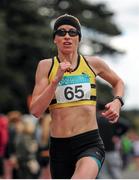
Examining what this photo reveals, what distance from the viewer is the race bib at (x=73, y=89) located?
691cm

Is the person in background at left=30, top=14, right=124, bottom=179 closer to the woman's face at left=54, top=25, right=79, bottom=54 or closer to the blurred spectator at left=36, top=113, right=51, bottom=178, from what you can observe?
the woman's face at left=54, top=25, right=79, bottom=54

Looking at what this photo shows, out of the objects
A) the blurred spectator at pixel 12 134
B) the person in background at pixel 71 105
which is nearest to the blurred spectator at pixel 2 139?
the blurred spectator at pixel 12 134

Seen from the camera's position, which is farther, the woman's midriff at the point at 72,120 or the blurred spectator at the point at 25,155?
the blurred spectator at the point at 25,155

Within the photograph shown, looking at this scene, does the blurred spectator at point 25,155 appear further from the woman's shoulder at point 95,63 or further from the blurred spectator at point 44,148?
the woman's shoulder at point 95,63

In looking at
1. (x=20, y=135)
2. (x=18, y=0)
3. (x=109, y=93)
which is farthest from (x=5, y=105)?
(x=20, y=135)

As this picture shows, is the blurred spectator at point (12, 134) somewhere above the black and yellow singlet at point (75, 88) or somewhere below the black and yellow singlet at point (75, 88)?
below

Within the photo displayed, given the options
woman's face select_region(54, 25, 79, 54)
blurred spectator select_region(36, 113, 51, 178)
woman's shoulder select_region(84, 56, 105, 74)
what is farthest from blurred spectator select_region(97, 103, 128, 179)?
woman's face select_region(54, 25, 79, 54)

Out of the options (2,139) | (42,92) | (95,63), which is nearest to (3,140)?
(2,139)

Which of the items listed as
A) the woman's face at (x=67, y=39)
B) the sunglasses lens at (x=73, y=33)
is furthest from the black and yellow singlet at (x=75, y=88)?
the sunglasses lens at (x=73, y=33)

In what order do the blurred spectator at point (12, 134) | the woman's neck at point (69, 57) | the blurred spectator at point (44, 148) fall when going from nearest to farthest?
the woman's neck at point (69, 57) < the blurred spectator at point (44, 148) < the blurred spectator at point (12, 134)

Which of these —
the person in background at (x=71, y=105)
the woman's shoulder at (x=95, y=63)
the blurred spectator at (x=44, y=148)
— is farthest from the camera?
the blurred spectator at (x=44, y=148)

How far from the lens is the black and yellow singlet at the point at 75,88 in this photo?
22.6 ft

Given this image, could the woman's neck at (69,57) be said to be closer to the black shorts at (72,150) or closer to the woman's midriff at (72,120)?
the woman's midriff at (72,120)

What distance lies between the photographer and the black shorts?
686cm
